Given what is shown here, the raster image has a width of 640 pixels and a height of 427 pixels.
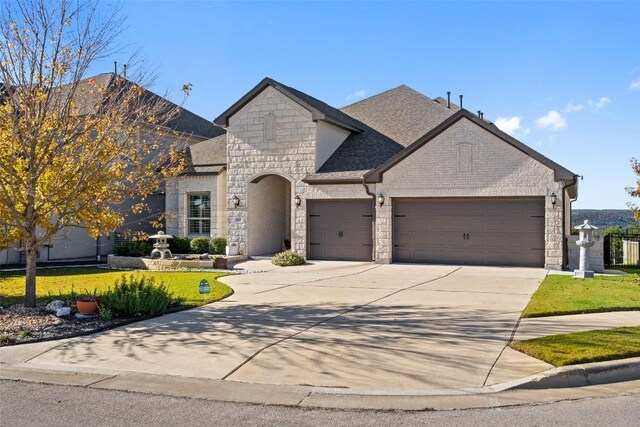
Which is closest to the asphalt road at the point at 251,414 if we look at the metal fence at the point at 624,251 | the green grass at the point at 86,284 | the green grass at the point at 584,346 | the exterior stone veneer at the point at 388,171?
the green grass at the point at 584,346

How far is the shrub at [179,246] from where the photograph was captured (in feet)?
82.1

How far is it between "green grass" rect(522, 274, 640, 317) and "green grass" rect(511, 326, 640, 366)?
1.94 meters

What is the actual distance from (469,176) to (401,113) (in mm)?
8564

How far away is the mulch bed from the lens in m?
8.96

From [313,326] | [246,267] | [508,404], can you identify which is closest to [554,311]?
[313,326]

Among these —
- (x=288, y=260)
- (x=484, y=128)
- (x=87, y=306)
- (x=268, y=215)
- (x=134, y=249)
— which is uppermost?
(x=484, y=128)

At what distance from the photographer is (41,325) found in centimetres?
988

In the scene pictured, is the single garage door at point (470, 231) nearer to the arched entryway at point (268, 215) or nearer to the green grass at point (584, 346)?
the arched entryway at point (268, 215)

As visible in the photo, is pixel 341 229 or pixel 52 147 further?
pixel 341 229

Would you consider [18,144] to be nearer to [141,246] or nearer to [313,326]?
[313,326]

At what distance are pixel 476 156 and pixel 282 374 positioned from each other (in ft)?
49.0

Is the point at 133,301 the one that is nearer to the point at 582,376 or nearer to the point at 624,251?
the point at 582,376

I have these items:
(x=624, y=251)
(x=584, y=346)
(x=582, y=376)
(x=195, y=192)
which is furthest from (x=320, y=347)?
(x=624, y=251)

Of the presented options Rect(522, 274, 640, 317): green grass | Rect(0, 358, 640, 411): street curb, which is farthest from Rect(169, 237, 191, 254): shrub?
Rect(0, 358, 640, 411): street curb
